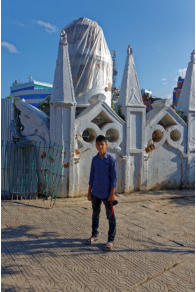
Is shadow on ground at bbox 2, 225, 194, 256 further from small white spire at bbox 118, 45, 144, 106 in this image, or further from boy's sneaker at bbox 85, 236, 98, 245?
small white spire at bbox 118, 45, 144, 106

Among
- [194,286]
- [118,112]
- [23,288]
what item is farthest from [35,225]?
[118,112]

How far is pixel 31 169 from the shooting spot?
7.55m

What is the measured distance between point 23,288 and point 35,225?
2.17 metres

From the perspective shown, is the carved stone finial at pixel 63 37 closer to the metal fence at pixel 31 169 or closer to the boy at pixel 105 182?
the metal fence at pixel 31 169

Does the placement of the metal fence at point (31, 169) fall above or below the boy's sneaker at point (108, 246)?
above

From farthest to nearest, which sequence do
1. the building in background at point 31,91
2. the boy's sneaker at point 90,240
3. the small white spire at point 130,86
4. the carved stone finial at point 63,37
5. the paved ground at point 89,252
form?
the building in background at point 31,91 < the small white spire at point 130,86 < the carved stone finial at point 63,37 < the boy's sneaker at point 90,240 < the paved ground at point 89,252

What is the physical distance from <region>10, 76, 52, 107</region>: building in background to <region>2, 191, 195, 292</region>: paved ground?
39.1 metres

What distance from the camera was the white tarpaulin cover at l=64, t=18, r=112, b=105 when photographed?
9070 millimetres

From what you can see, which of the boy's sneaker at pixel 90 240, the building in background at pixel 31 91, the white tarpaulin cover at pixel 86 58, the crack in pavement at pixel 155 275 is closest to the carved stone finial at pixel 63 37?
the white tarpaulin cover at pixel 86 58

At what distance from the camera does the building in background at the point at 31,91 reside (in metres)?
44.8

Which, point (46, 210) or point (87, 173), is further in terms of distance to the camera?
point (87, 173)

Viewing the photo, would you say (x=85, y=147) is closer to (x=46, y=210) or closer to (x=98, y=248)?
(x=46, y=210)

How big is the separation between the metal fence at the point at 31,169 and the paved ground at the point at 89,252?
3.35 feet

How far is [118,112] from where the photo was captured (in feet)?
29.1
